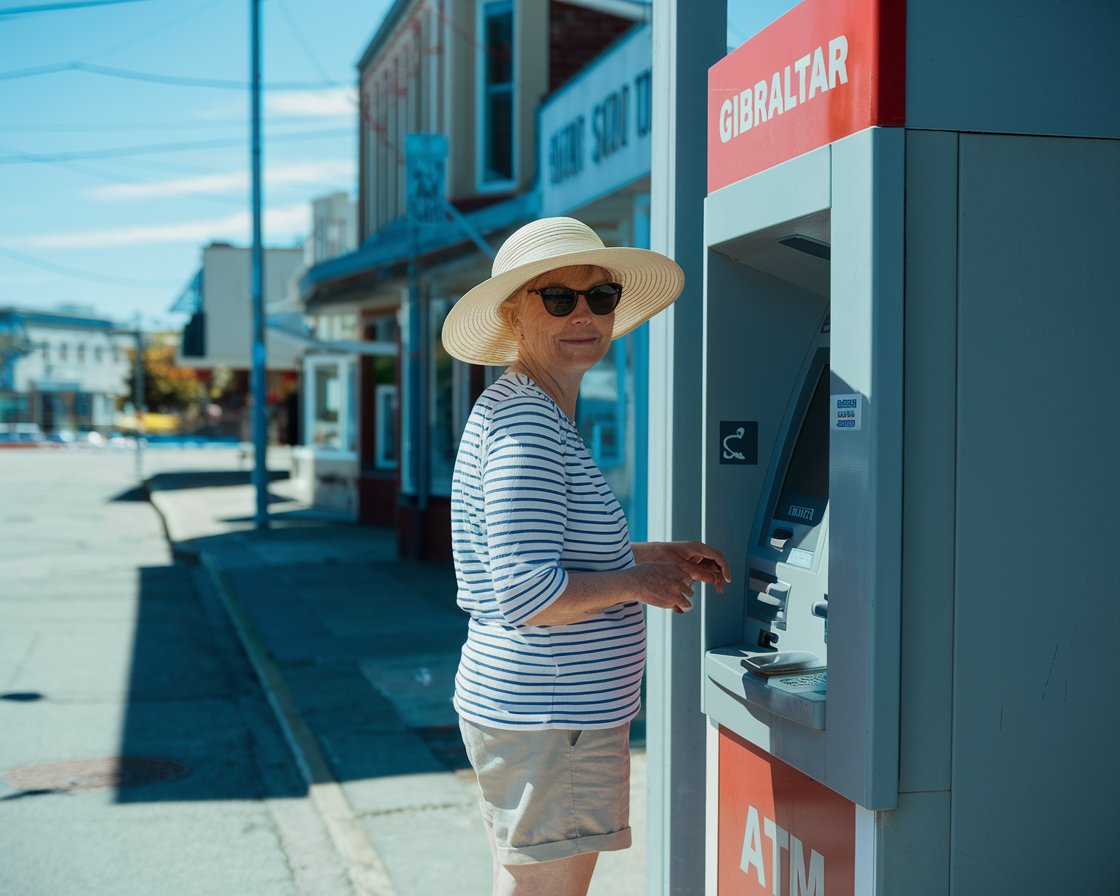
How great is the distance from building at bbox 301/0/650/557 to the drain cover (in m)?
3.94

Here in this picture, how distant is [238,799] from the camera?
5.48 metres

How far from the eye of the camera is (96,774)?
5750 mm

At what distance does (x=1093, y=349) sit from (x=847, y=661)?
690mm

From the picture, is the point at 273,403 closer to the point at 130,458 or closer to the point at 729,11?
the point at 130,458

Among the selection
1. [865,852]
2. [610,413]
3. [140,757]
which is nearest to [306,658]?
[140,757]

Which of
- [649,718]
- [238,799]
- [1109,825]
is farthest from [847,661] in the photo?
[238,799]

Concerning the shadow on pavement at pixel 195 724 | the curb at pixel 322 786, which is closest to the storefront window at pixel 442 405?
the shadow on pavement at pixel 195 724

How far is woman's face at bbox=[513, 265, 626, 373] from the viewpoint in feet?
8.28

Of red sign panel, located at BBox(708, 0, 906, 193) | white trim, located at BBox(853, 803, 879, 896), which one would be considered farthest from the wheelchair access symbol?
→ white trim, located at BBox(853, 803, 879, 896)

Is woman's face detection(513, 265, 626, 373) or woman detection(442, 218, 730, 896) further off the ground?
woman's face detection(513, 265, 626, 373)

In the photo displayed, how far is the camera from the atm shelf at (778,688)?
7.55 ft

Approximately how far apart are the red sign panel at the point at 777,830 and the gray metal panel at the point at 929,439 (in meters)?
0.27

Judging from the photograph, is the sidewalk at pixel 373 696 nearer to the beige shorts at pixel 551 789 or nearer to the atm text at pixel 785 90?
the beige shorts at pixel 551 789

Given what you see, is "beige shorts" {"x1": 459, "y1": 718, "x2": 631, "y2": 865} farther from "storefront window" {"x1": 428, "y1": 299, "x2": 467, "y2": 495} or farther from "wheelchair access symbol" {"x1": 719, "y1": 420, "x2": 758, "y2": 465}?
"storefront window" {"x1": 428, "y1": 299, "x2": 467, "y2": 495}
